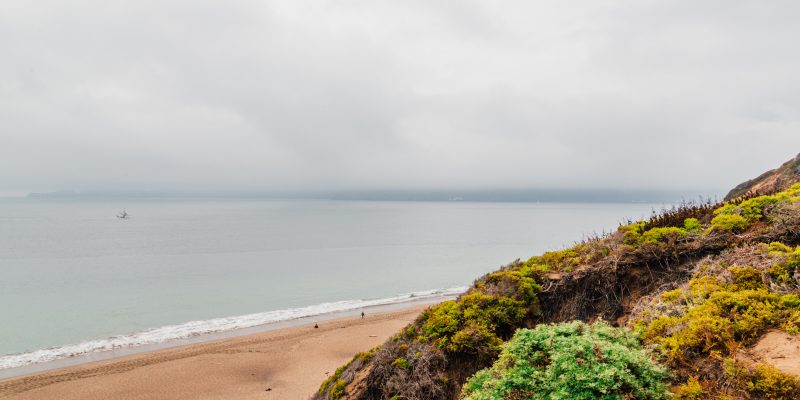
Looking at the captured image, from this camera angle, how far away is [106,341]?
2348cm

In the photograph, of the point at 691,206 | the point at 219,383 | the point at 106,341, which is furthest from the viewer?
the point at 106,341

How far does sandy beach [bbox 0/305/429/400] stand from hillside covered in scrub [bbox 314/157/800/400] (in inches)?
413

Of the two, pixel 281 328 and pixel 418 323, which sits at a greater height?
pixel 418 323

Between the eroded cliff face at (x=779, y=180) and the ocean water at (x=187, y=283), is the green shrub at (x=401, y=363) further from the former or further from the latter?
the ocean water at (x=187, y=283)

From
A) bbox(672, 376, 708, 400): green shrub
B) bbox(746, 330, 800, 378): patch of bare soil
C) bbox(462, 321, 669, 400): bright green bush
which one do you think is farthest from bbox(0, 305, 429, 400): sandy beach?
bbox(746, 330, 800, 378): patch of bare soil

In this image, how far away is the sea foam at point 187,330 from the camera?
21181 millimetres

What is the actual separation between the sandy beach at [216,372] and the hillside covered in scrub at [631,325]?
413 inches

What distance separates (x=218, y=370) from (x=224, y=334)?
7.18m

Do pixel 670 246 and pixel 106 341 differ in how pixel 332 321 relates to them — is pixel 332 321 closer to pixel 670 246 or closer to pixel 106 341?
pixel 106 341

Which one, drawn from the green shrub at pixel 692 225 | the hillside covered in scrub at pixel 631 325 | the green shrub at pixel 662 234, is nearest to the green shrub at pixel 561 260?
A: the hillside covered in scrub at pixel 631 325

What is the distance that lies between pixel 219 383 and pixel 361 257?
4299 cm

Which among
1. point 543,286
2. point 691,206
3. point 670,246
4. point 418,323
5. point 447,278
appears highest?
point 691,206

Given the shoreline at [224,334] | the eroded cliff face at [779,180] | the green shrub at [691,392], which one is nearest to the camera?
the green shrub at [691,392]

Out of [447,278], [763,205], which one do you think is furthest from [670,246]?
[447,278]
